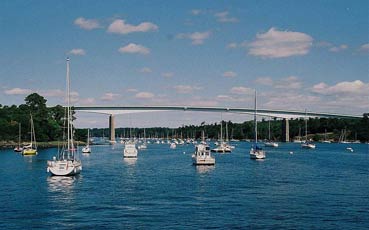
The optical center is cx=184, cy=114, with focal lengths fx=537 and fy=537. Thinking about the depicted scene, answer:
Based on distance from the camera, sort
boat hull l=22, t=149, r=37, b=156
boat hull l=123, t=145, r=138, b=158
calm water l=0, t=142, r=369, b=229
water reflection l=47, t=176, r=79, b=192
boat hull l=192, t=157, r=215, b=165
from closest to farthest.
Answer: calm water l=0, t=142, r=369, b=229
water reflection l=47, t=176, r=79, b=192
boat hull l=192, t=157, r=215, b=165
boat hull l=123, t=145, r=138, b=158
boat hull l=22, t=149, r=37, b=156

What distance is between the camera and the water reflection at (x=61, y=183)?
177 feet

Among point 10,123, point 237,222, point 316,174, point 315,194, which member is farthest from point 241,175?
point 10,123

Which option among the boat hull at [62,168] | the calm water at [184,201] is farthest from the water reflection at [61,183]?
the boat hull at [62,168]

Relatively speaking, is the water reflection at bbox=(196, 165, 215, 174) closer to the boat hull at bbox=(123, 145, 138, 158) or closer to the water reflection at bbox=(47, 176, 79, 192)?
the water reflection at bbox=(47, 176, 79, 192)

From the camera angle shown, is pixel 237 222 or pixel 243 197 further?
pixel 243 197

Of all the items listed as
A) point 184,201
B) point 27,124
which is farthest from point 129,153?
point 27,124

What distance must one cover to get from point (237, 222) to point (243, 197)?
12.3 m

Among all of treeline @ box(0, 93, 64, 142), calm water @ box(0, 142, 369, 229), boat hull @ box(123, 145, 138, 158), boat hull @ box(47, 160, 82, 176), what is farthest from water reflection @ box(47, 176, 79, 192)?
treeline @ box(0, 93, 64, 142)

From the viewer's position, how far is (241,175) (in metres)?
70.5

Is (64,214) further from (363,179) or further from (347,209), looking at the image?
(363,179)

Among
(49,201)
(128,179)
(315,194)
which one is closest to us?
(49,201)

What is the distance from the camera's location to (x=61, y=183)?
59.2 meters

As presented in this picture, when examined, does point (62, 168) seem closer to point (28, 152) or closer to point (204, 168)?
point (204, 168)

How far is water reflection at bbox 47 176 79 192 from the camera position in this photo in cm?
5400
